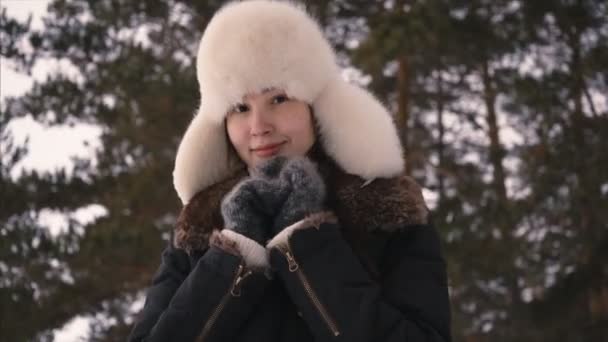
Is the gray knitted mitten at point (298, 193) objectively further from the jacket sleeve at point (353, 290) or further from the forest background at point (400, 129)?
the forest background at point (400, 129)

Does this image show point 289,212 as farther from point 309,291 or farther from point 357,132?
point 357,132

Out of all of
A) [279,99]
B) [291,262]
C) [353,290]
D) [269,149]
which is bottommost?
[353,290]

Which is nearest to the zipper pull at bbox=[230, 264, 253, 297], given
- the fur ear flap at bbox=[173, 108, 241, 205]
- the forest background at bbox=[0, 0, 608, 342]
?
the fur ear flap at bbox=[173, 108, 241, 205]

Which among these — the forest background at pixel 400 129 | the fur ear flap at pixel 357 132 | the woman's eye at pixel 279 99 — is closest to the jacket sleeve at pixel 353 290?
the fur ear flap at pixel 357 132

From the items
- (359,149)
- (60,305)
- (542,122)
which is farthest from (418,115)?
(359,149)

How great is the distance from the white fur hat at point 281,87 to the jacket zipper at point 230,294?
43cm

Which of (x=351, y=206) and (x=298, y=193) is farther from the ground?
(x=298, y=193)

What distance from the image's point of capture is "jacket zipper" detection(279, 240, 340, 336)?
155 centimetres

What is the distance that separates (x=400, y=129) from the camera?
253 inches

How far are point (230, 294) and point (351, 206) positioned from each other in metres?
0.38

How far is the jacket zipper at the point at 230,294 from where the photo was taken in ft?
5.32

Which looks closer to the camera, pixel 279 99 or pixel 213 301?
pixel 213 301

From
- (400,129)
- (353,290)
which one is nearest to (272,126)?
(353,290)

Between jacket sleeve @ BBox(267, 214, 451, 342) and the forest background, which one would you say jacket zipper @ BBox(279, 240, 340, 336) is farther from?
the forest background
